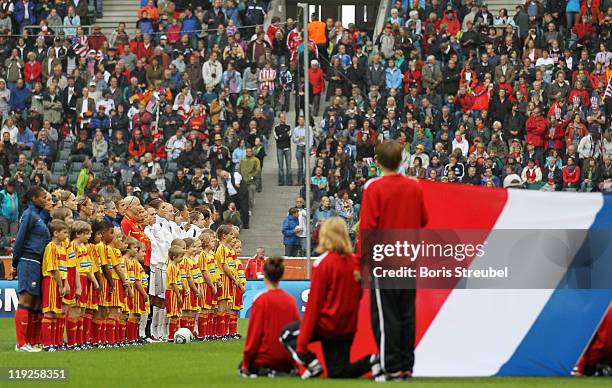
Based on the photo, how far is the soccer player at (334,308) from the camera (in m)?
11.9

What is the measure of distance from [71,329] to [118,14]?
2524 cm

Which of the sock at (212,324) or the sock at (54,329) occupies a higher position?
the sock at (54,329)

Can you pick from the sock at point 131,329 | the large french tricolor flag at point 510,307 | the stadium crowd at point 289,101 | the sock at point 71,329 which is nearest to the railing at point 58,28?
the stadium crowd at point 289,101

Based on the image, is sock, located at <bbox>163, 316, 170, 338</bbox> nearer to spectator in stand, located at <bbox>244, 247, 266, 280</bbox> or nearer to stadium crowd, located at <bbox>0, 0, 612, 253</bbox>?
spectator in stand, located at <bbox>244, 247, 266, 280</bbox>

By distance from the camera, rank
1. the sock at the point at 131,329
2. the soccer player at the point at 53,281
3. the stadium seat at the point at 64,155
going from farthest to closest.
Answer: the stadium seat at the point at 64,155, the sock at the point at 131,329, the soccer player at the point at 53,281

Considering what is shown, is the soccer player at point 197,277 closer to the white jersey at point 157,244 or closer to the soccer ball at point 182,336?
the white jersey at point 157,244

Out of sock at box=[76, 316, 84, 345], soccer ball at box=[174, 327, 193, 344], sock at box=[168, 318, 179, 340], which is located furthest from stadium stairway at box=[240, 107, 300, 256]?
sock at box=[76, 316, 84, 345]

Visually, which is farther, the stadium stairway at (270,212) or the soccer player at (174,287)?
the stadium stairway at (270,212)

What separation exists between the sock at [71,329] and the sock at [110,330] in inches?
30.3

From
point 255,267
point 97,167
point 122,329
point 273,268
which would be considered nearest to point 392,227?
point 273,268

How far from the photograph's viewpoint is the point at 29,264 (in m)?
17.0

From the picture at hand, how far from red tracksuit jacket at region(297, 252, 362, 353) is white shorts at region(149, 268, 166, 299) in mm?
8409

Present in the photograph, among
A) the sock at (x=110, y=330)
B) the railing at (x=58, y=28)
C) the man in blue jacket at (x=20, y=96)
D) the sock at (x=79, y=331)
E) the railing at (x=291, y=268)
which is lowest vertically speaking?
the railing at (x=291, y=268)

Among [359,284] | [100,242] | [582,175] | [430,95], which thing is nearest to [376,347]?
[359,284]
